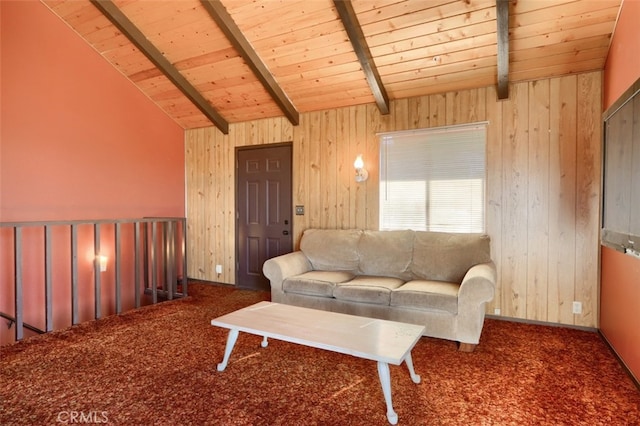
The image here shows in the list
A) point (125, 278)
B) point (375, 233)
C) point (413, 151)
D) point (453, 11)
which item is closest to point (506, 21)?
point (453, 11)

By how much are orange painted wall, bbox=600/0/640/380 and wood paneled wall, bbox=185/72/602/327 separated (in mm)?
234

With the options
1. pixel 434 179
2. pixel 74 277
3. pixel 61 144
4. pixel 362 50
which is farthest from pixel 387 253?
pixel 61 144

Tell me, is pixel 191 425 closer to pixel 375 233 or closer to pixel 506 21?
pixel 375 233

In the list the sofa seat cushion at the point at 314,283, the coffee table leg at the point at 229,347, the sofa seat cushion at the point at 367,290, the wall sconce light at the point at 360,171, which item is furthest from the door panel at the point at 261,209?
the coffee table leg at the point at 229,347

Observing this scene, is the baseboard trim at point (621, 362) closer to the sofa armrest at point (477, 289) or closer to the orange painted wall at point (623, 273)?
the orange painted wall at point (623, 273)

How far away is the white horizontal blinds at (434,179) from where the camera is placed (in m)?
3.53

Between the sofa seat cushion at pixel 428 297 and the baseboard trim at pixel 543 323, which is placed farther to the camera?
the baseboard trim at pixel 543 323

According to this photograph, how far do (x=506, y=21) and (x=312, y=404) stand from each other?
3020 millimetres

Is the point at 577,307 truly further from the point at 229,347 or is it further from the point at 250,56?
the point at 250,56

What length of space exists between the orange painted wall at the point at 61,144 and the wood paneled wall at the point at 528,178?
263 cm

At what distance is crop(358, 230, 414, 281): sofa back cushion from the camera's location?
3.49 metres

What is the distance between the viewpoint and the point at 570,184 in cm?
315

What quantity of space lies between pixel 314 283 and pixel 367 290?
549mm

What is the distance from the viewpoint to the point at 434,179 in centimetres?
370
